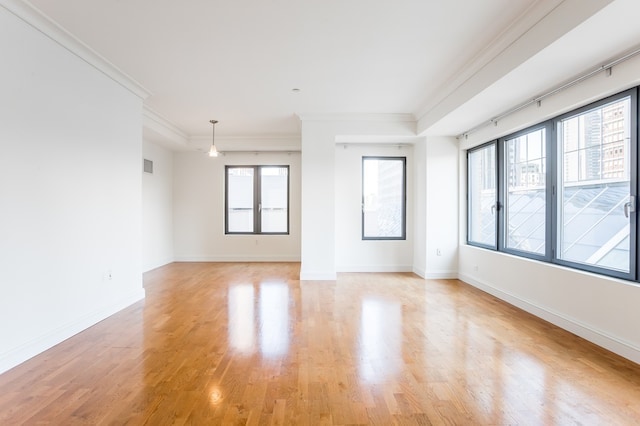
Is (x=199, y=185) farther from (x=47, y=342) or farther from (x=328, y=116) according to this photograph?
(x=47, y=342)

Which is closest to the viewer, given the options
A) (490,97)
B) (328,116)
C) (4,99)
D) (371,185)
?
(4,99)

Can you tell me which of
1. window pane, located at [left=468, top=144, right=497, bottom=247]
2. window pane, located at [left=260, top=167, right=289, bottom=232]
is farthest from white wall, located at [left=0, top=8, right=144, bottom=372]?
window pane, located at [left=468, top=144, right=497, bottom=247]

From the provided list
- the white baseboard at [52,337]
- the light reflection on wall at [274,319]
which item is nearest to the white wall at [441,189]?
the light reflection on wall at [274,319]

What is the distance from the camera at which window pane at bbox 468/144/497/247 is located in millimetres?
4941

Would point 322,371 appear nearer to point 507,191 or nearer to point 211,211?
point 507,191

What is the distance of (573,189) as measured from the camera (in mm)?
3414

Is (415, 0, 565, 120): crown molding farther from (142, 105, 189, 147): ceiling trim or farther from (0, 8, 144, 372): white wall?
(142, 105, 189, 147): ceiling trim

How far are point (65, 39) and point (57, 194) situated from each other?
56.7 inches

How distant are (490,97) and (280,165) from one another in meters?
4.79

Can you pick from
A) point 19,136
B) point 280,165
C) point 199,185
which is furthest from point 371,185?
point 19,136

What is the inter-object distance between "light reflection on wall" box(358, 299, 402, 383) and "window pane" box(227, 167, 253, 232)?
421cm

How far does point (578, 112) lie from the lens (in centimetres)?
330

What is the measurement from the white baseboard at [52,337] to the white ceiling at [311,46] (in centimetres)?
271

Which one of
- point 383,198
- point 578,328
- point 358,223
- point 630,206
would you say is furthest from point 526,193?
point 358,223
